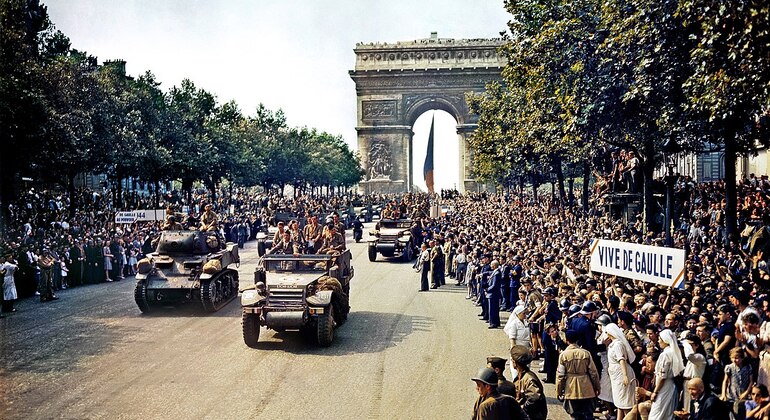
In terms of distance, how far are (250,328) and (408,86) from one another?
70.0m

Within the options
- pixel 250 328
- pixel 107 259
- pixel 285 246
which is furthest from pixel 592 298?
pixel 107 259

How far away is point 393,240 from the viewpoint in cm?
3028

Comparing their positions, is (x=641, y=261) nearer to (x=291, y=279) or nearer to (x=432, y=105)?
(x=291, y=279)

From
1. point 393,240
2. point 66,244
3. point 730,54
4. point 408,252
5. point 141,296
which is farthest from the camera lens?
point 408,252

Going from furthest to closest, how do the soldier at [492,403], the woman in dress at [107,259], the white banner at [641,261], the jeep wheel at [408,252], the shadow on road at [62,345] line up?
the jeep wheel at [408,252] → the woman in dress at [107,259] → the shadow on road at [62,345] → the white banner at [641,261] → the soldier at [492,403]

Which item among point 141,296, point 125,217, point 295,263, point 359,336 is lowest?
point 359,336

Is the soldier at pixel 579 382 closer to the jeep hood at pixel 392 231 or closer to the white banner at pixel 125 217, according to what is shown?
the white banner at pixel 125 217

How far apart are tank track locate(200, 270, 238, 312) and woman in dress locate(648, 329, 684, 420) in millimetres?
12019

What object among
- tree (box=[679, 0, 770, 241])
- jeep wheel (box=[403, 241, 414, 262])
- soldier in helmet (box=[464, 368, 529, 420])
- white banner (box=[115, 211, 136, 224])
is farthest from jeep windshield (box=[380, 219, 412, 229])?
soldier in helmet (box=[464, 368, 529, 420])

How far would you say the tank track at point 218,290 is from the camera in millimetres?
17953

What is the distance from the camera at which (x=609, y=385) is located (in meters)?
9.46

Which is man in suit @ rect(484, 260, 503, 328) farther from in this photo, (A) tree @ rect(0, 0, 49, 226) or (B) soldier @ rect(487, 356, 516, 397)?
(A) tree @ rect(0, 0, 49, 226)

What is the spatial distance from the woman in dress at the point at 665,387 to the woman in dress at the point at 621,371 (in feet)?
1.55

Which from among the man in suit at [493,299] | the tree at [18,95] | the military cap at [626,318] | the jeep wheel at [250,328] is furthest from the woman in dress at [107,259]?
the military cap at [626,318]
